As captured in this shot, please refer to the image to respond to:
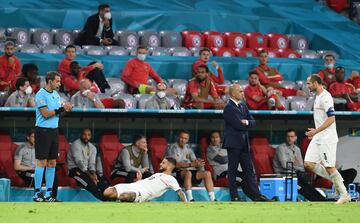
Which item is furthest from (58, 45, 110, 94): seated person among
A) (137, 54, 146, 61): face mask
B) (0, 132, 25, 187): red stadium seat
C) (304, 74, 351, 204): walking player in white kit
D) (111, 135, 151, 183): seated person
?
(304, 74, 351, 204): walking player in white kit

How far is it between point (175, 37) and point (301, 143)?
4.24 metres

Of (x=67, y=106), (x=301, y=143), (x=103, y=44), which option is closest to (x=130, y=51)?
(x=103, y=44)

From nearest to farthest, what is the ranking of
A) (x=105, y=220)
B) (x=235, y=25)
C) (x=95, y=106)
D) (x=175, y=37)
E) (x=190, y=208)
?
(x=105, y=220)
(x=190, y=208)
(x=95, y=106)
(x=175, y=37)
(x=235, y=25)

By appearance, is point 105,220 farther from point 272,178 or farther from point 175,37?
point 175,37

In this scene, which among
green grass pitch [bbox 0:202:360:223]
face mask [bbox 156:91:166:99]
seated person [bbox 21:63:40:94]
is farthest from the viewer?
face mask [bbox 156:91:166:99]

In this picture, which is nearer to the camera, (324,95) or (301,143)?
(324,95)

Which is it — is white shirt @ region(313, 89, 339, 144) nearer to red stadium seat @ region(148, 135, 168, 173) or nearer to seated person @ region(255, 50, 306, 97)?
red stadium seat @ region(148, 135, 168, 173)

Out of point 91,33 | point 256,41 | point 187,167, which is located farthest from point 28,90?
point 256,41

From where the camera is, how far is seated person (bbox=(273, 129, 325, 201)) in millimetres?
20781

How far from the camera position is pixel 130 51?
23188 millimetres

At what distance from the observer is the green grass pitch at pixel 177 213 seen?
12172 millimetres

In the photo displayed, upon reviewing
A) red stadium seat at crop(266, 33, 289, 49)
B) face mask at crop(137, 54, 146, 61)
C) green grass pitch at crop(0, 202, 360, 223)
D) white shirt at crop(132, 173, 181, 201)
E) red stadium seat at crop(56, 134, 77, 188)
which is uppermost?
red stadium seat at crop(266, 33, 289, 49)

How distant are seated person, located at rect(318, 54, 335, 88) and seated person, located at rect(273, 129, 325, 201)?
1.75 metres

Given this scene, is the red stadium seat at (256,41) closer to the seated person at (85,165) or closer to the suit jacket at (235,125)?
the seated person at (85,165)
